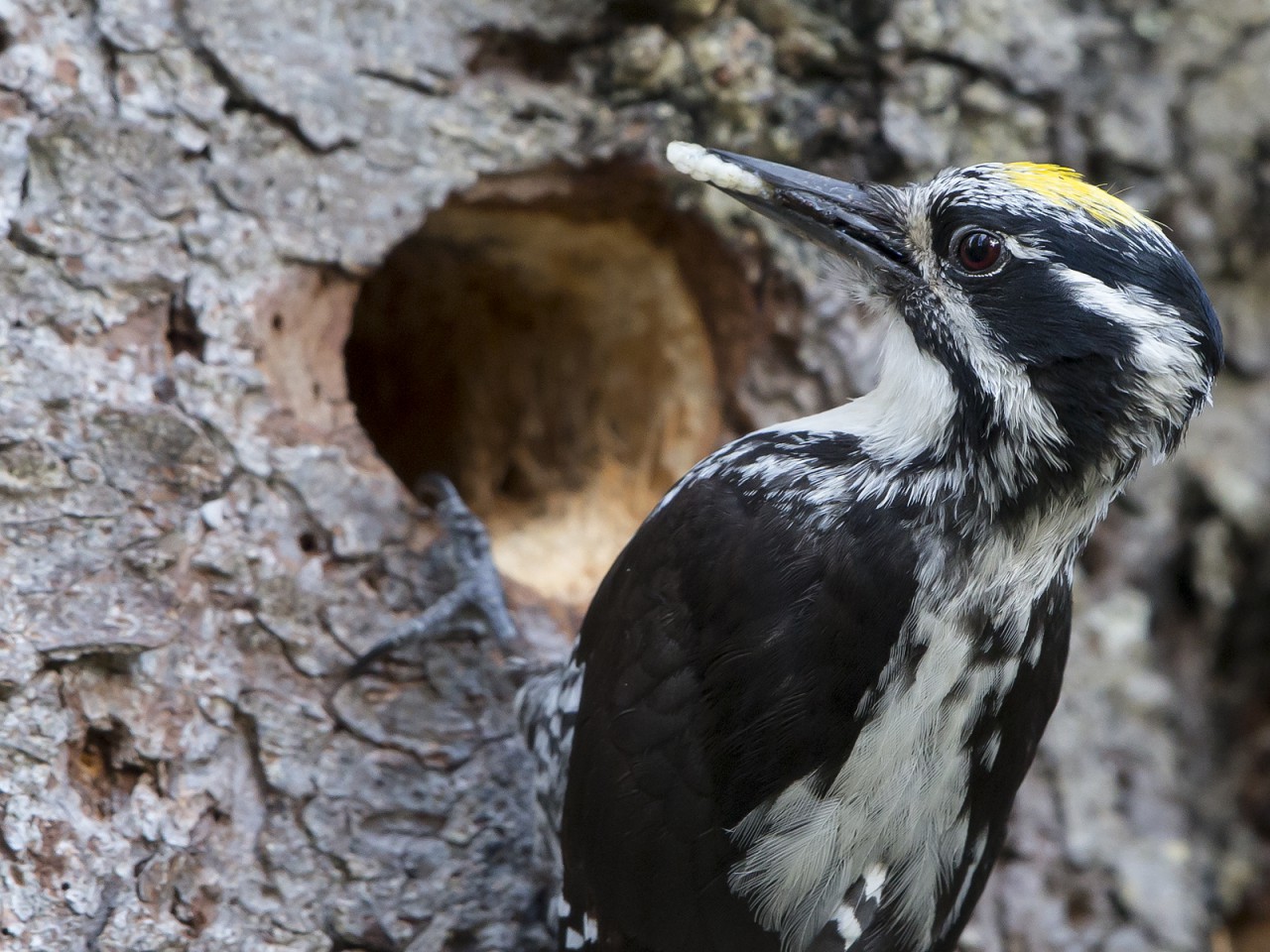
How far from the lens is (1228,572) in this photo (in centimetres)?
330

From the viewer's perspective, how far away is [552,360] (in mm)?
3346

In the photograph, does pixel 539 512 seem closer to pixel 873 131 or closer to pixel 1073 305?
pixel 873 131

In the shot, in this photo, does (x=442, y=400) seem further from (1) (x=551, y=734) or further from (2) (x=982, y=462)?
(2) (x=982, y=462)

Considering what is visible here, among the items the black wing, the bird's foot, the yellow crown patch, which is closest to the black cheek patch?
the yellow crown patch

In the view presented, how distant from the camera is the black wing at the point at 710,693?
→ 194 cm

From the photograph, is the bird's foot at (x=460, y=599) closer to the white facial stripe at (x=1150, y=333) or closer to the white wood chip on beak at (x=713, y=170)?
the white wood chip on beak at (x=713, y=170)

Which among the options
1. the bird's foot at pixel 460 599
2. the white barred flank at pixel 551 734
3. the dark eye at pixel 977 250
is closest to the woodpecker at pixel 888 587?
the dark eye at pixel 977 250

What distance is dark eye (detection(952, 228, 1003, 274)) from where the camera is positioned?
6.45 ft

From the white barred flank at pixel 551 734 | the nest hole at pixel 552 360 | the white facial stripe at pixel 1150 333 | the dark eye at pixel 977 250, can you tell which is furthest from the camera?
the nest hole at pixel 552 360

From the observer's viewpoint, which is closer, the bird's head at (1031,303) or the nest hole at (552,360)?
the bird's head at (1031,303)

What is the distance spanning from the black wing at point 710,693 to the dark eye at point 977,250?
15.5 inches

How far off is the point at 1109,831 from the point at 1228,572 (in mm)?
806

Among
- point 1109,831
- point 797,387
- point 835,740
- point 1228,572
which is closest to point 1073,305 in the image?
point 835,740

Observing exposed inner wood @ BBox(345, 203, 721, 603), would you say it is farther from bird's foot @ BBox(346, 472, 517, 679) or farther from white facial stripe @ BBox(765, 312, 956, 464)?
white facial stripe @ BBox(765, 312, 956, 464)
